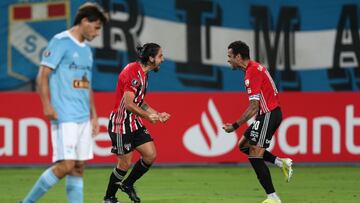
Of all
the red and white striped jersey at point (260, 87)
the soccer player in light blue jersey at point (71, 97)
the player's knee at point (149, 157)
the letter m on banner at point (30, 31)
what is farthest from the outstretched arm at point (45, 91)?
the letter m on banner at point (30, 31)

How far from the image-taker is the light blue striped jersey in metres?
9.00

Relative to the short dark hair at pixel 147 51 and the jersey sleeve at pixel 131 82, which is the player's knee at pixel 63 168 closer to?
the jersey sleeve at pixel 131 82

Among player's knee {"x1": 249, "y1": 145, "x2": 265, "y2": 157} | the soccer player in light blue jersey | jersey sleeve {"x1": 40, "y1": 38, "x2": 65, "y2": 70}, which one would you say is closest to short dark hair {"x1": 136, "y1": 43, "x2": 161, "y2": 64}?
player's knee {"x1": 249, "y1": 145, "x2": 265, "y2": 157}

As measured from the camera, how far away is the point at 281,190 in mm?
13789

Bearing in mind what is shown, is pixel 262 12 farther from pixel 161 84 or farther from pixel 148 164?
pixel 148 164

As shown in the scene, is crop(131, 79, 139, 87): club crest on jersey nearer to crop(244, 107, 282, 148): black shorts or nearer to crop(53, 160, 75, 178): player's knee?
crop(244, 107, 282, 148): black shorts

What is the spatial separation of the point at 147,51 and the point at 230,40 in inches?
324

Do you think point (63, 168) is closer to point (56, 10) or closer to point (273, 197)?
point (273, 197)

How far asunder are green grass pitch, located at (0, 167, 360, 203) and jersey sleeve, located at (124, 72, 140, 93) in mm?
1601

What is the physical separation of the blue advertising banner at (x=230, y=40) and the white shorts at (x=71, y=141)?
10054 millimetres

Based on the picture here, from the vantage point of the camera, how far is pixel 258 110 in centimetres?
1198

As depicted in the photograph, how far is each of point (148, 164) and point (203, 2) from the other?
8424 mm

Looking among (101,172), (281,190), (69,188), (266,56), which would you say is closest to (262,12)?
(266,56)

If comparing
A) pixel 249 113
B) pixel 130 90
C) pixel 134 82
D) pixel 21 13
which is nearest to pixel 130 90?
pixel 130 90
